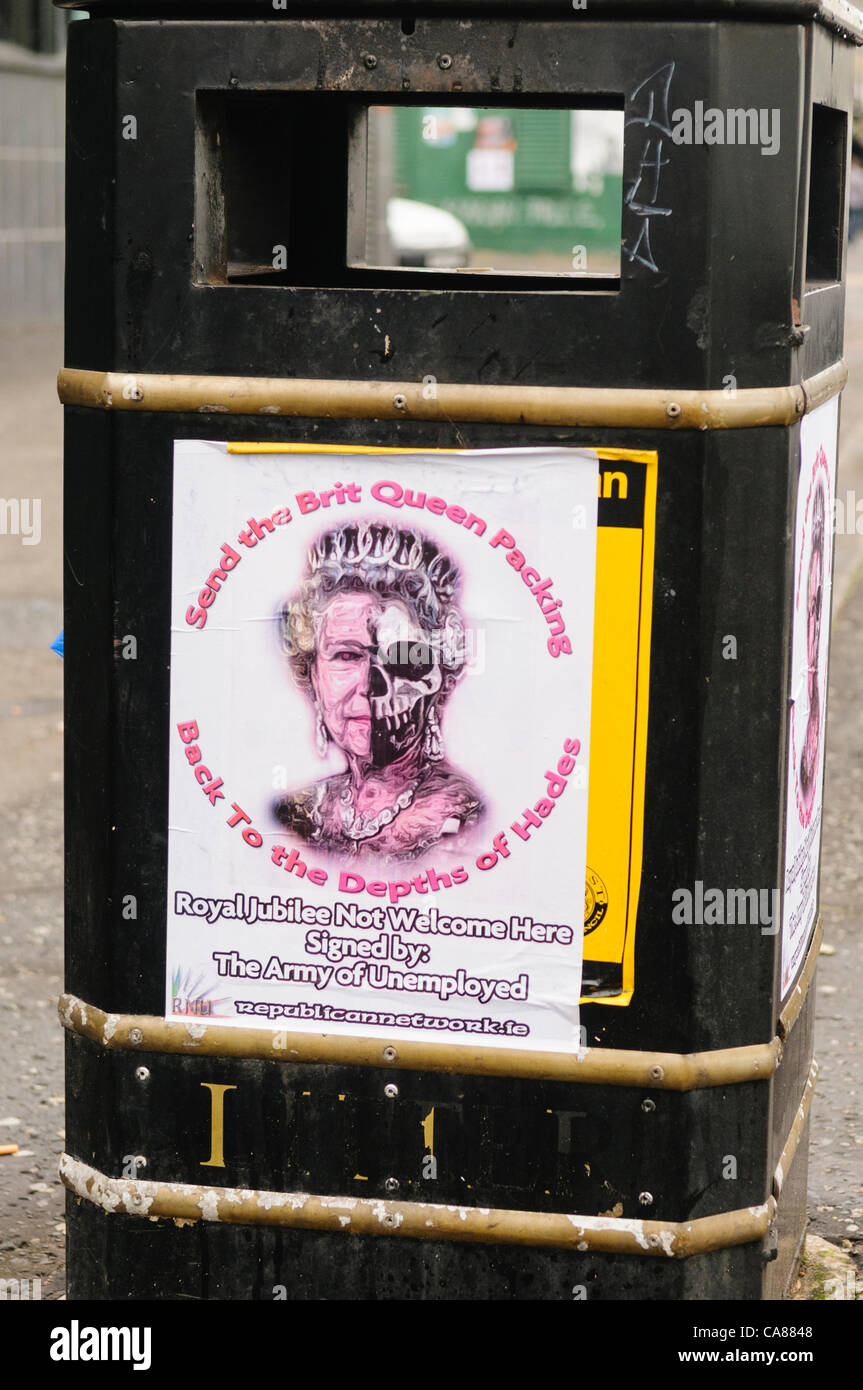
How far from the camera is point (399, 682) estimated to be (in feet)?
8.61

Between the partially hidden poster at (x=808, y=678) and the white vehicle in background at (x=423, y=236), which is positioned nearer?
the partially hidden poster at (x=808, y=678)

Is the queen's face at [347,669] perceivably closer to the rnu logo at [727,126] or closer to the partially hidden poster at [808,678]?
the partially hidden poster at [808,678]

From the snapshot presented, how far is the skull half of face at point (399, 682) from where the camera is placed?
8.56 ft

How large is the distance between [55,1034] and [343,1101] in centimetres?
221

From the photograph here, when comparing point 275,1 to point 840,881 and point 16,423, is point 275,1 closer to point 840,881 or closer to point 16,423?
point 840,881

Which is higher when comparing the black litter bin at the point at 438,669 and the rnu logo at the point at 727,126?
the rnu logo at the point at 727,126

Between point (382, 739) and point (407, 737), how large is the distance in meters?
0.04

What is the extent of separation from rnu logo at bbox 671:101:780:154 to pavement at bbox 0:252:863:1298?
79.6 inches

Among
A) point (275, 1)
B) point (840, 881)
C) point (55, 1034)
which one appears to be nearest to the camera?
point (275, 1)

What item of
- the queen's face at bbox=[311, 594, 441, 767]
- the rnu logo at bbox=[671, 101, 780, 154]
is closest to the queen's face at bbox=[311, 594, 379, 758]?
the queen's face at bbox=[311, 594, 441, 767]

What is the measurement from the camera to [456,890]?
2.64 metres

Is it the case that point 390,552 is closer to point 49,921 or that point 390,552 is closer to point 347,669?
point 347,669

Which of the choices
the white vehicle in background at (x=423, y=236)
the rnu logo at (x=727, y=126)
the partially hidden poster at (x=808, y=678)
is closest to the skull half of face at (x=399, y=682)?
the partially hidden poster at (x=808, y=678)
